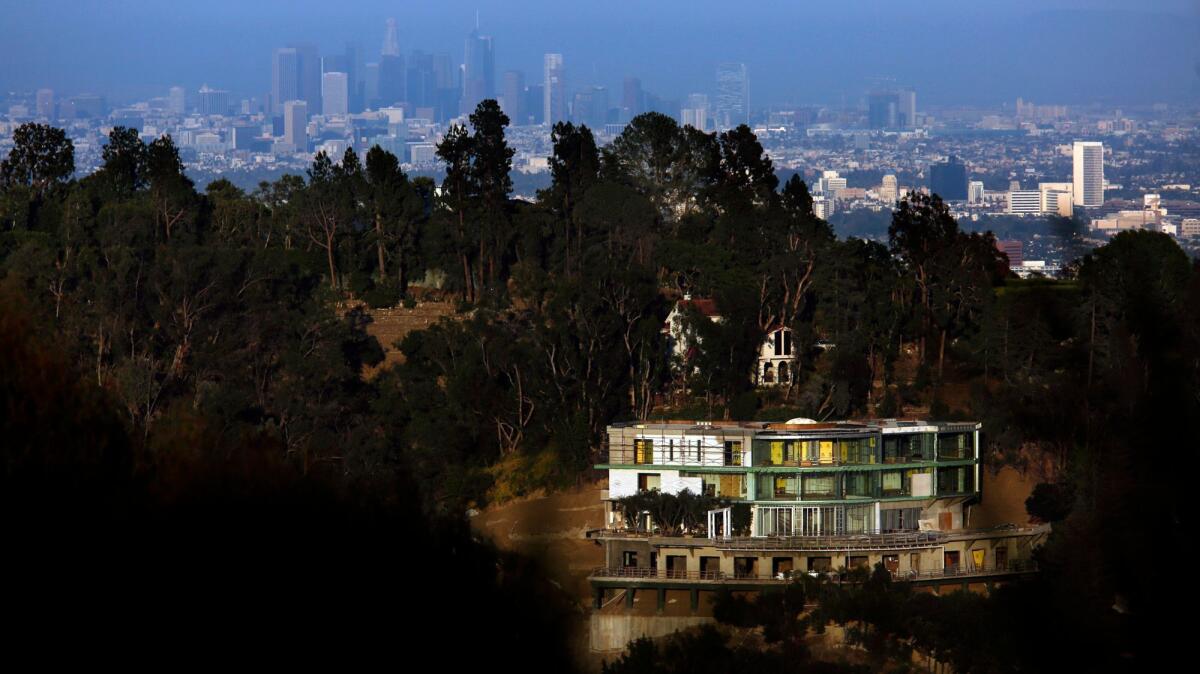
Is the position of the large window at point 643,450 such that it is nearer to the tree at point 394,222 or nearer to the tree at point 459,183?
the tree at point 459,183

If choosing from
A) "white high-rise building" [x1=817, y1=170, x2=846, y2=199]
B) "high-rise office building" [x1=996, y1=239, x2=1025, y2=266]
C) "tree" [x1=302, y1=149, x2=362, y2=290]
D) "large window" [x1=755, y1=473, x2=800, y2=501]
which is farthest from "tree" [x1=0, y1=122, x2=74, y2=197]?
"white high-rise building" [x1=817, y1=170, x2=846, y2=199]

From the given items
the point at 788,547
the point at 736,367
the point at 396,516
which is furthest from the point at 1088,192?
the point at 736,367

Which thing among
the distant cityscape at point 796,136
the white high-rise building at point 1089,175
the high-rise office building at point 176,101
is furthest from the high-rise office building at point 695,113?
the white high-rise building at point 1089,175

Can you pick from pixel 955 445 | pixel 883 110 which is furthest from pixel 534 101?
pixel 955 445

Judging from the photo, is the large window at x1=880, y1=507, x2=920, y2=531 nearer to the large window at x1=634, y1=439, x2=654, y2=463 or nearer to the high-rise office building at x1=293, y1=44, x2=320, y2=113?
the large window at x1=634, y1=439, x2=654, y2=463

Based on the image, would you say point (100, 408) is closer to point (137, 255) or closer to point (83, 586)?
point (83, 586)

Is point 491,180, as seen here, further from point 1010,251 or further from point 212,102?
point 212,102
